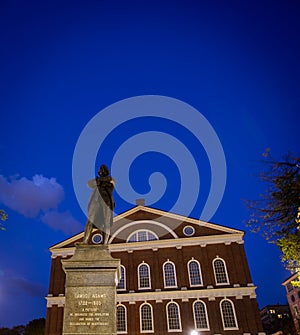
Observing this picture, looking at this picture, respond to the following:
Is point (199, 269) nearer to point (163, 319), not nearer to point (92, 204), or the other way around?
point (163, 319)

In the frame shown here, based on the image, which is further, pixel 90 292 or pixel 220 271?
pixel 220 271

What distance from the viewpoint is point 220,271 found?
2909cm

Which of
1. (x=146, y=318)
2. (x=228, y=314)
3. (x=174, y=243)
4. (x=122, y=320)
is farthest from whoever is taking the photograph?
(x=174, y=243)

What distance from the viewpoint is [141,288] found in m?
29.2

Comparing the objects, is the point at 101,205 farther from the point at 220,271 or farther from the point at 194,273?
the point at 220,271

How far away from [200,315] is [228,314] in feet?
8.43

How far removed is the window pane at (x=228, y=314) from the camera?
26433 millimetres

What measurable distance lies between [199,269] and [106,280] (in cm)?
2370

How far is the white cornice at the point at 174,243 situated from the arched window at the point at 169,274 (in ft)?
6.35

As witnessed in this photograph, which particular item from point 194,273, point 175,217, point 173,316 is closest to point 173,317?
point 173,316

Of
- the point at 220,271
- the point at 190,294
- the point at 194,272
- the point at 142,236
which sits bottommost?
the point at 190,294

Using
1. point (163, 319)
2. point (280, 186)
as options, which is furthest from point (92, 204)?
point (163, 319)

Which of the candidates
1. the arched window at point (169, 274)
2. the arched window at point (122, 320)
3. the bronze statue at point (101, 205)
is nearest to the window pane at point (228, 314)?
the arched window at point (169, 274)

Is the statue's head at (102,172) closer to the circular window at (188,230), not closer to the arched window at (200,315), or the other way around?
the arched window at (200,315)
